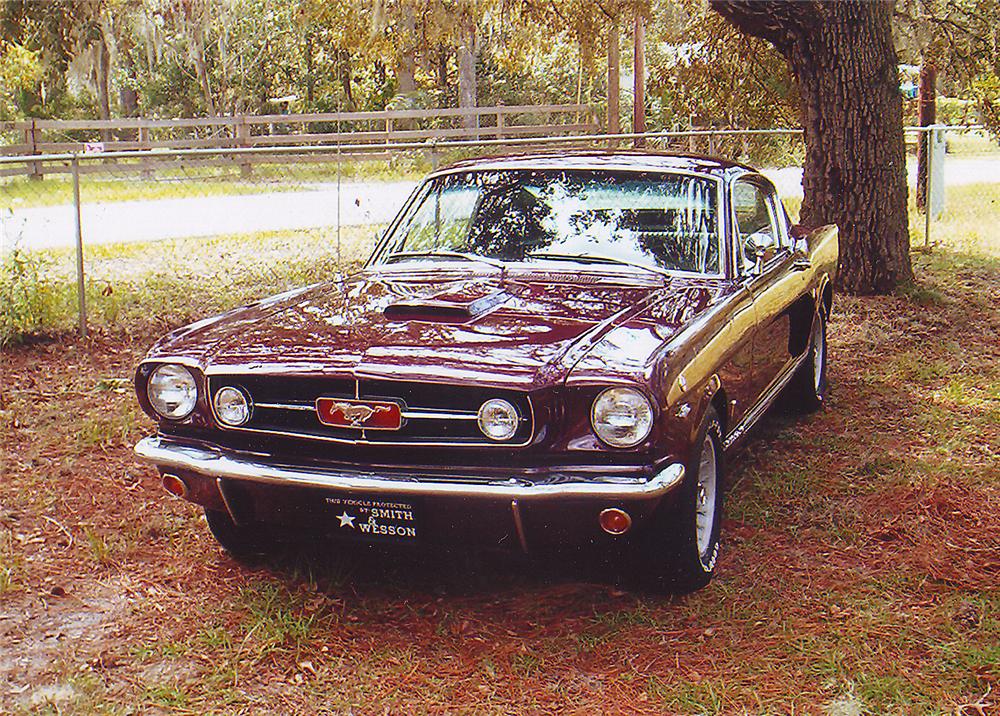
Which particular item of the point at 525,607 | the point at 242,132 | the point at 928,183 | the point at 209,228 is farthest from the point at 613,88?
the point at 525,607

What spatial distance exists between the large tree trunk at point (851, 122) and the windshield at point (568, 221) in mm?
4635

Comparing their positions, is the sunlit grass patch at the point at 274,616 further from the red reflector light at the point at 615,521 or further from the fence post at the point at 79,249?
the fence post at the point at 79,249

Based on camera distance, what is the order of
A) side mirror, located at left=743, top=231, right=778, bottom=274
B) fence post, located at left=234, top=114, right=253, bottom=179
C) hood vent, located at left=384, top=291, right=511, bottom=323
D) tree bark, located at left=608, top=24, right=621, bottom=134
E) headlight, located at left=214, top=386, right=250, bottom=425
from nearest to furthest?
headlight, located at left=214, top=386, right=250, bottom=425, hood vent, located at left=384, top=291, right=511, bottom=323, side mirror, located at left=743, top=231, right=778, bottom=274, tree bark, located at left=608, top=24, right=621, bottom=134, fence post, located at left=234, top=114, right=253, bottom=179

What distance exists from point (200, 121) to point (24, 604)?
66.9 ft

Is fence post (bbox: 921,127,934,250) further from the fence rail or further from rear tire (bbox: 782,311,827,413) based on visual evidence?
the fence rail

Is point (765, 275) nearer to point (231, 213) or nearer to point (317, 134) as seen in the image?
point (231, 213)

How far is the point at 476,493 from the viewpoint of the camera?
391cm

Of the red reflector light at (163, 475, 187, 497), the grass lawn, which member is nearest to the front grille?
the red reflector light at (163, 475, 187, 497)

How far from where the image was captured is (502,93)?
31750 millimetres

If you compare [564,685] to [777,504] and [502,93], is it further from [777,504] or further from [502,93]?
[502,93]

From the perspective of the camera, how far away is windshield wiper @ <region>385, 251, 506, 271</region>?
529 cm

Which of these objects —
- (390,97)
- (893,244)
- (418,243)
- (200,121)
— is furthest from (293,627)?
(390,97)

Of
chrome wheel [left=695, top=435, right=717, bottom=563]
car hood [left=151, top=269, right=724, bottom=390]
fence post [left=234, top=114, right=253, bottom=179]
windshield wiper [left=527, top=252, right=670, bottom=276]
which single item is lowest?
chrome wheel [left=695, top=435, right=717, bottom=563]

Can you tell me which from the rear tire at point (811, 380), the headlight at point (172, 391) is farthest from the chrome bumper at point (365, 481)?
the rear tire at point (811, 380)
